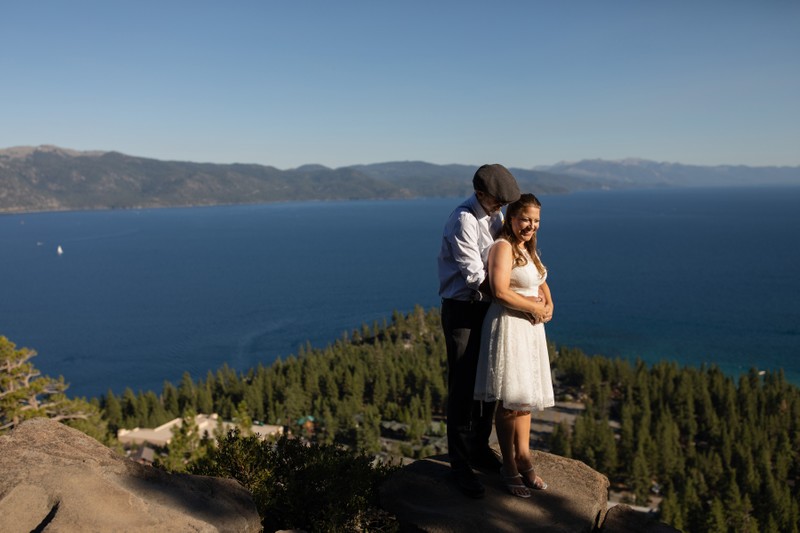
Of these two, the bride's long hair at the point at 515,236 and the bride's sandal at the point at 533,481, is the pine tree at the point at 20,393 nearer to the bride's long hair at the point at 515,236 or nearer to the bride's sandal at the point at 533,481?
the bride's sandal at the point at 533,481

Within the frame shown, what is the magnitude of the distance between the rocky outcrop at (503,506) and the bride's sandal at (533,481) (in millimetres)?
62

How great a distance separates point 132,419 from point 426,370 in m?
23.8

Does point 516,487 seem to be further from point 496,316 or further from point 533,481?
point 496,316

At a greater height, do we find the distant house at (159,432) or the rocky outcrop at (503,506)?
the rocky outcrop at (503,506)

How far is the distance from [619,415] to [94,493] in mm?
47828

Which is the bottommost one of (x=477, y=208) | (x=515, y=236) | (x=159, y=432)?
(x=159, y=432)

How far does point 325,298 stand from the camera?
95.3 m

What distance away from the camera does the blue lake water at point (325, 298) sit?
2645 inches

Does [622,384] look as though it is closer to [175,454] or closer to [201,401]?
[201,401]

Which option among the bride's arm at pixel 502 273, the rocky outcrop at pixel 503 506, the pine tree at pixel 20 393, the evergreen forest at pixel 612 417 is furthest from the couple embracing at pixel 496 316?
the evergreen forest at pixel 612 417

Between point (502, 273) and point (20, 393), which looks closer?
point (502, 273)

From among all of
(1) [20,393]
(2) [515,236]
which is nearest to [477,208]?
(2) [515,236]

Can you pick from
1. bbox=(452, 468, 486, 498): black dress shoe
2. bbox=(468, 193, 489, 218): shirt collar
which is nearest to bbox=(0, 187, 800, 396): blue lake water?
bbox=(452, 468, 486, 498): black dress shoe

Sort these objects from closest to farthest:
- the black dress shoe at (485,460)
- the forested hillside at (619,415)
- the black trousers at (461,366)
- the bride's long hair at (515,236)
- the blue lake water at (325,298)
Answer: the bride's long hair at (515,236) → the black trousers at (461,366) → the black dress shoe at (485,460) → the forested hillside at (619,415) → the blue lake water at (325,298)
